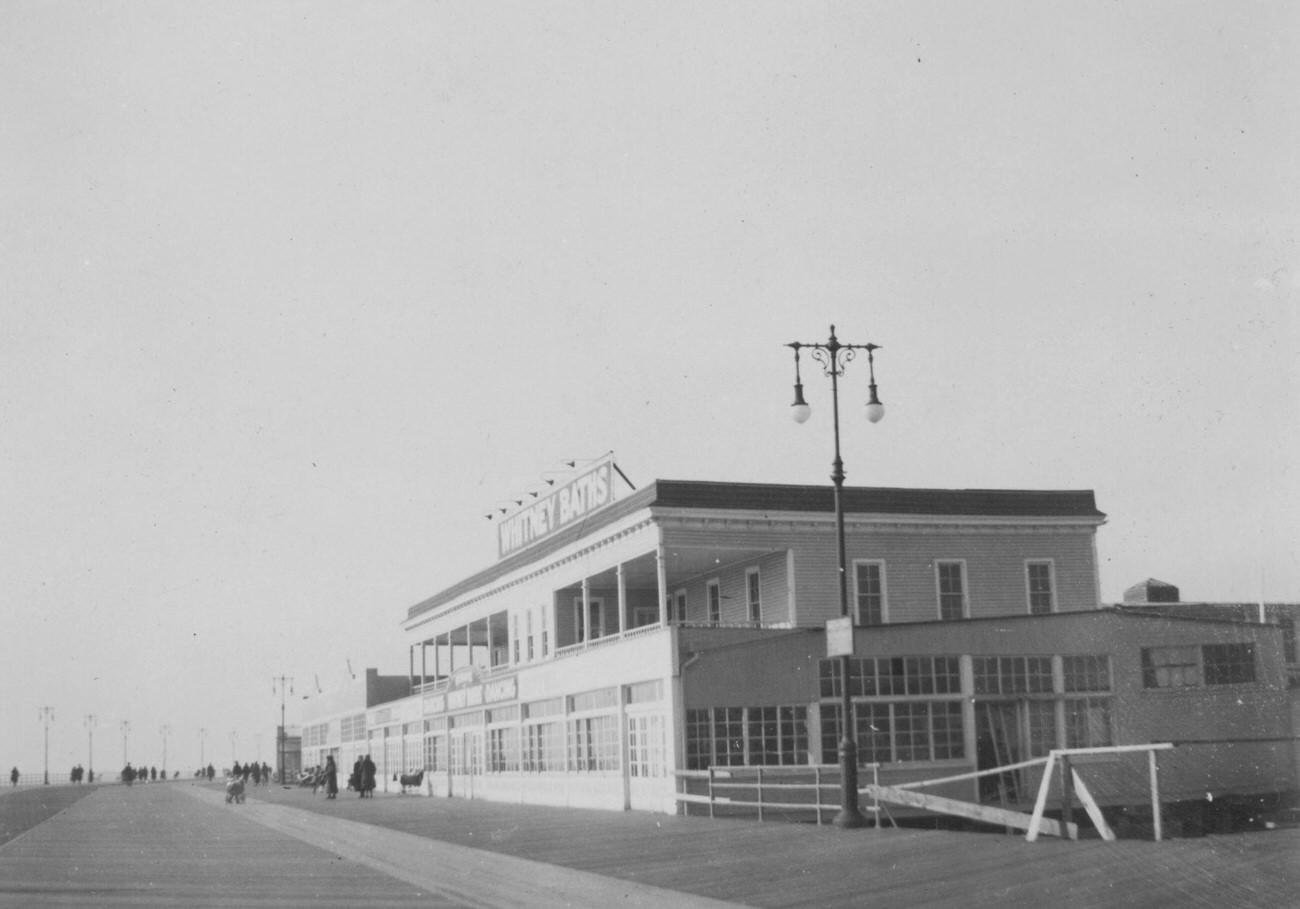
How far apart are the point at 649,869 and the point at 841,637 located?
5733 mm

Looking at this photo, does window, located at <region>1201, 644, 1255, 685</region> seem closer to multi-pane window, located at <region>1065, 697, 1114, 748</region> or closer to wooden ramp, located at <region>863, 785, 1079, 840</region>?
multi-pane window, located at <region>1065, 697, 1114, 748</region>

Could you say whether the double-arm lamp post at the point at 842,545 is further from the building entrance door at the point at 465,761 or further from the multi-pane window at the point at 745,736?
the building entrance door at the point at 465,761

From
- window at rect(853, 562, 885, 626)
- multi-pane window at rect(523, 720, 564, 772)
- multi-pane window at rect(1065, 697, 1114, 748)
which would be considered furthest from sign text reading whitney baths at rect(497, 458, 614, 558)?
multi-pane window at rect(1065, 697, 1114, 748)

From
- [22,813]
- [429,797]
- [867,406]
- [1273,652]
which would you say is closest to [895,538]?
[1273,652]

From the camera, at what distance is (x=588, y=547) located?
128 feet

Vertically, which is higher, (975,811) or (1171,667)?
(1171,667)

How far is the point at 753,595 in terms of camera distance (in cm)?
3731

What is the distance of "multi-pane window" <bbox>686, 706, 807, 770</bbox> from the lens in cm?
3055

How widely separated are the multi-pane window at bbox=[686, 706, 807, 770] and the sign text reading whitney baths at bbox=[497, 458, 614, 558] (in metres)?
8.78

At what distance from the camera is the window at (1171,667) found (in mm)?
31453

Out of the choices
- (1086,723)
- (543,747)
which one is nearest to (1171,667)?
(1086,723)

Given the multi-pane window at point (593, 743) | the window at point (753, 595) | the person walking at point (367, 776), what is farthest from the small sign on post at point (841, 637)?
the person walking at point (367, 776)

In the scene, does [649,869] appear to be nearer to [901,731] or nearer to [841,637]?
[841,637]

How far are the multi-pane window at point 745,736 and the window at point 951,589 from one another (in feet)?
25.3
